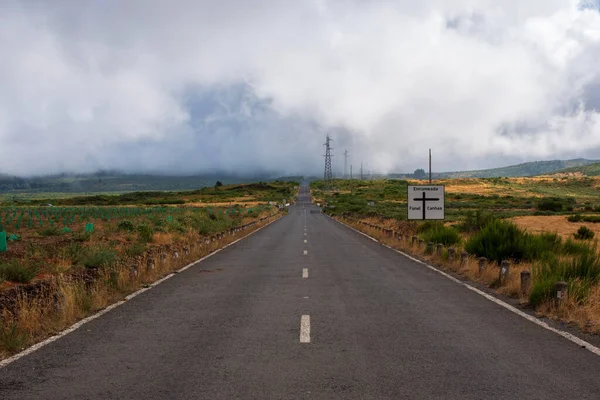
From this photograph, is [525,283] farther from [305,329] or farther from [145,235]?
[145,235]

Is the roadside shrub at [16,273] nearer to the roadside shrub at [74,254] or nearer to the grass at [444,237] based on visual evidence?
the roadside shrub at [74,254]

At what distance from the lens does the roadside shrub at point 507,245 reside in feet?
54.3

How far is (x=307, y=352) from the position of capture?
22.3 feet

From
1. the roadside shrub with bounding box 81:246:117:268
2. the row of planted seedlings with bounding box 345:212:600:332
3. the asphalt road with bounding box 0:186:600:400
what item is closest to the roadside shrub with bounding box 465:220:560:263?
the row of planted seedlings with bounding box 345:212:600:332

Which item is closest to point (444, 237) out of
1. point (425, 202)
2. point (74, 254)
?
point (425, 202)

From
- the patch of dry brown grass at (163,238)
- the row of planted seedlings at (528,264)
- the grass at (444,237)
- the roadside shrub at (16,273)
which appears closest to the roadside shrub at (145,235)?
the patch of dry brown grass at (163,238)

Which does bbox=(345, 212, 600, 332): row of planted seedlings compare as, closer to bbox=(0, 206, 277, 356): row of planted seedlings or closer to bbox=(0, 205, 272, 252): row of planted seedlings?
bbox=(0, 206, 277, 356): row of planted seedlings

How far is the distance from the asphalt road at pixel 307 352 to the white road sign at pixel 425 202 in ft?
42.6

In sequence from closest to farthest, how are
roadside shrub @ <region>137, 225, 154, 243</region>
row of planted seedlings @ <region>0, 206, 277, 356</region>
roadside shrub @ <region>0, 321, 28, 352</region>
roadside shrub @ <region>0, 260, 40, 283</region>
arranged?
1. roadside shrub @ <region>0, 321, 28, 352</region>
2. row of planted seedlings @ <region>0, 206, 277, 356</region>
3. roadside shrub @ <region>0, 260, 40, 283</region>
4. roadside shrub @ <region>137, 225, 154, 243</region>

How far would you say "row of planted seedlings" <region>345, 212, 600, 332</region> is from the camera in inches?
374

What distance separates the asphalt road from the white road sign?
13.0 metres

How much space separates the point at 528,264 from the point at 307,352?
11345 millimetres

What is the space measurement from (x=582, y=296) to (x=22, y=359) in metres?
9.41

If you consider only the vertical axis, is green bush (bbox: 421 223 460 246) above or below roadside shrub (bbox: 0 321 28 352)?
below
